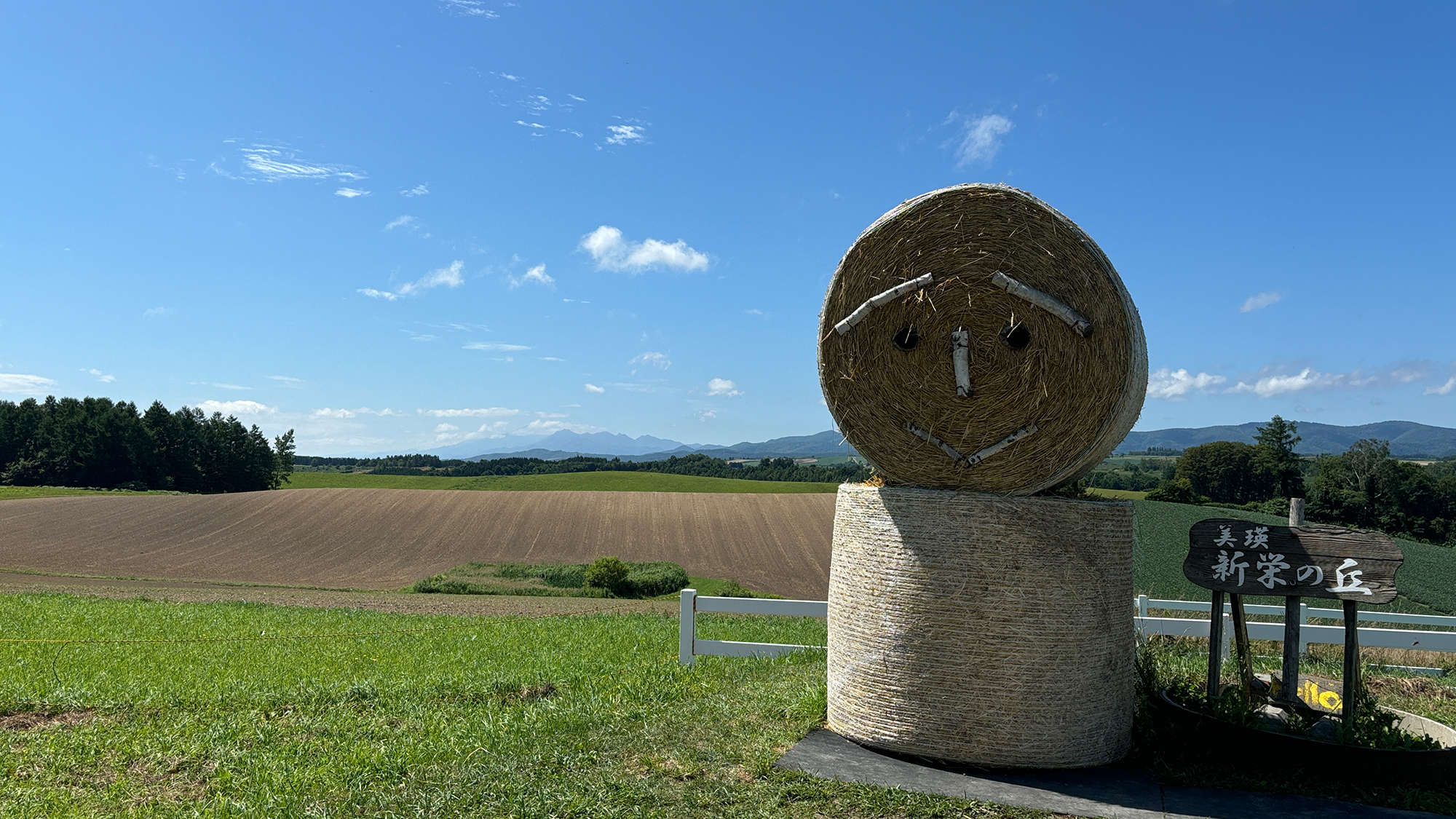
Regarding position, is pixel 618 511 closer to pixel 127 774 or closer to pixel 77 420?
pixel 127 774

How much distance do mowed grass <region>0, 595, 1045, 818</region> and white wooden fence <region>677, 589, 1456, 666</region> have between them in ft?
0.88

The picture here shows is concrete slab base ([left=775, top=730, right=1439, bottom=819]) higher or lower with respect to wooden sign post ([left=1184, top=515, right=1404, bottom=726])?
lower

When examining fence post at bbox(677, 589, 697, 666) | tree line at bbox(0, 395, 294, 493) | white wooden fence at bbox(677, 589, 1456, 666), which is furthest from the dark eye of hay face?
tree line at bbox(0, 395, 294, 493)

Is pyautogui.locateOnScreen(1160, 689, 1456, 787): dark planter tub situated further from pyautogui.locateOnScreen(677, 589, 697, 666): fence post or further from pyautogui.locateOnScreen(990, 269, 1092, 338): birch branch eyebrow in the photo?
pyautogui.locateOnScreen(677, 589, 697, 666): fence post

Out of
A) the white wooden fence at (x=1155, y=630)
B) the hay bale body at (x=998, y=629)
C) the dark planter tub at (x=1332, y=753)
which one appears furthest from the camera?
the white wooden fence at (x=1155, y=630)

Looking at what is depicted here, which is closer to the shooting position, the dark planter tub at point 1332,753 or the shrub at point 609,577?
the dark planter tub at point 1332,753

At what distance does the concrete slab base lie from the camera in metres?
4.14

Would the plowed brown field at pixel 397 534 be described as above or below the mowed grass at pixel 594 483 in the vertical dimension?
below

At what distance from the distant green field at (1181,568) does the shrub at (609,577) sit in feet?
39.2

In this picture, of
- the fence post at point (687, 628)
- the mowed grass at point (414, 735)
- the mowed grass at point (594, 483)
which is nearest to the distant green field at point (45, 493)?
the mowed grass at point (594, 483)

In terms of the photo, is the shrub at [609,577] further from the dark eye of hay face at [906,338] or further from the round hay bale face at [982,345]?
the dark eye of hay face at [906,338]

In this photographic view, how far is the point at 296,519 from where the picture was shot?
33500mm

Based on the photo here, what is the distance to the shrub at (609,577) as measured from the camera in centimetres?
2095

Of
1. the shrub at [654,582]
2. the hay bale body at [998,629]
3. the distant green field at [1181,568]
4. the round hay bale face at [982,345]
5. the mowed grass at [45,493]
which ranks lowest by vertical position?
the shrub at [654,582]
